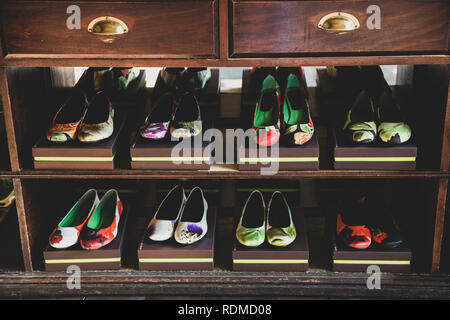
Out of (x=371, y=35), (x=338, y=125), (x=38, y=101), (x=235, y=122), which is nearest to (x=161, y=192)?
(x=235, y=122)

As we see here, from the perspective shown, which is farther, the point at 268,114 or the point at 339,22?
the point at 268,114

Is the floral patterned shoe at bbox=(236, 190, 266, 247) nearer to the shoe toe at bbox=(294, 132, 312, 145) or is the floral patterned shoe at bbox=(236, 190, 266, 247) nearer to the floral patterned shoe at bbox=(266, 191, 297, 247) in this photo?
the floral patterned shoe at bbox=(266, 191, 297, 247)

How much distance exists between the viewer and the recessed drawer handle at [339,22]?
120 cm

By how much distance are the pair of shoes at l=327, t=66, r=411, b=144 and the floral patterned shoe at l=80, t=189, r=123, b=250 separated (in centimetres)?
64

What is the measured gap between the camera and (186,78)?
5.31ft

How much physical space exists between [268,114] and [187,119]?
0.21m

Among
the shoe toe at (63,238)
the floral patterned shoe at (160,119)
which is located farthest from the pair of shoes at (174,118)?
the shoe toe at (63,238)

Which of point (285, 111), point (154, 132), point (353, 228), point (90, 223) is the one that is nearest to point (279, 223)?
point (353, 228)

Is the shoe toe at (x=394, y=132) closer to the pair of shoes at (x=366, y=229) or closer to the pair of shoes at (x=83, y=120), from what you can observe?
the pair of shoes at (x=366, y=229)

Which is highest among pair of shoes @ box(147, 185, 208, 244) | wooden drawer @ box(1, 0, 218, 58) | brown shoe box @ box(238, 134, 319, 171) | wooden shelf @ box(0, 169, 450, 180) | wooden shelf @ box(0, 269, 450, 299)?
wooden drawer @ box(1, 0, 218, 58)

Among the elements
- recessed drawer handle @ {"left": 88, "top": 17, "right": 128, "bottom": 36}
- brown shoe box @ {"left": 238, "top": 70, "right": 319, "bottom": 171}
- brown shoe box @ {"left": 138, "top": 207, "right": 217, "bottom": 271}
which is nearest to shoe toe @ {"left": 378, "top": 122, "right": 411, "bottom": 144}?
brown shoe box @ {"left": 238, "top": 70, "right": 319, "bottom": 171}

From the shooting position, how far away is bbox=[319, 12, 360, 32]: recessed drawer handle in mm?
1195

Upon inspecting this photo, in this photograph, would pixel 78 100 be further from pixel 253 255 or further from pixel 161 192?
pixel 253 255

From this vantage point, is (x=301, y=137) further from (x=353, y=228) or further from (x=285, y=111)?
(x=353, y=228)
